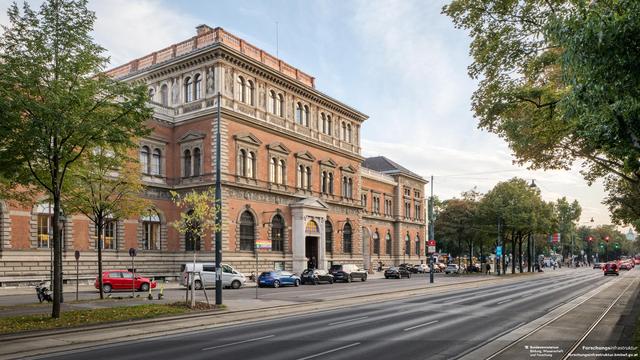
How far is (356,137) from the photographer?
71.2m

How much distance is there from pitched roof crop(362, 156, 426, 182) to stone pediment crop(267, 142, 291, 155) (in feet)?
115

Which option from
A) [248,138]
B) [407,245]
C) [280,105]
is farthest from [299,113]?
[407,245]

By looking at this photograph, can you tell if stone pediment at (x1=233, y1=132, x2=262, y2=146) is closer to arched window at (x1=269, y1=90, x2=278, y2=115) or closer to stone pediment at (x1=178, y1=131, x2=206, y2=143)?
stone pediment at (x1=178, y1=131, x2=206, y2=143)

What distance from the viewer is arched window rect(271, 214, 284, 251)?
54344 millimetres

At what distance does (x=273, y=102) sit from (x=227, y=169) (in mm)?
10580

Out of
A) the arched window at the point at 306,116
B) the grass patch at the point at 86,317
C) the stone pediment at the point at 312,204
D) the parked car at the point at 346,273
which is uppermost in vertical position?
the arched window at the point at 306,116

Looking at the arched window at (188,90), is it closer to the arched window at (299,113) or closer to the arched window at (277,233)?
the arched window at (299,113)

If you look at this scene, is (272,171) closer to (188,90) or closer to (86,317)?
(188,90)

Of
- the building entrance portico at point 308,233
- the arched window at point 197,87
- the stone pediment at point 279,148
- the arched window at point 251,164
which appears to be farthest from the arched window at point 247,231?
the arched window at point 197,87

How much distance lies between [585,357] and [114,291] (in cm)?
3069

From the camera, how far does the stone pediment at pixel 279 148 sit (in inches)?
2141

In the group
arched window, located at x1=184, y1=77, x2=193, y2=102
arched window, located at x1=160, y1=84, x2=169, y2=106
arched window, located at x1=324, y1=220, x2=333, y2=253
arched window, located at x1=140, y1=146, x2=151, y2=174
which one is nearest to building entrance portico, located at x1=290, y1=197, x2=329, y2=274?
arched window, located at x1=324, y1=220, x2=333, y2=253

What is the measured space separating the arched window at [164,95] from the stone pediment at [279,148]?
1085cm

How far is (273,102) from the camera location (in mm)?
55656
